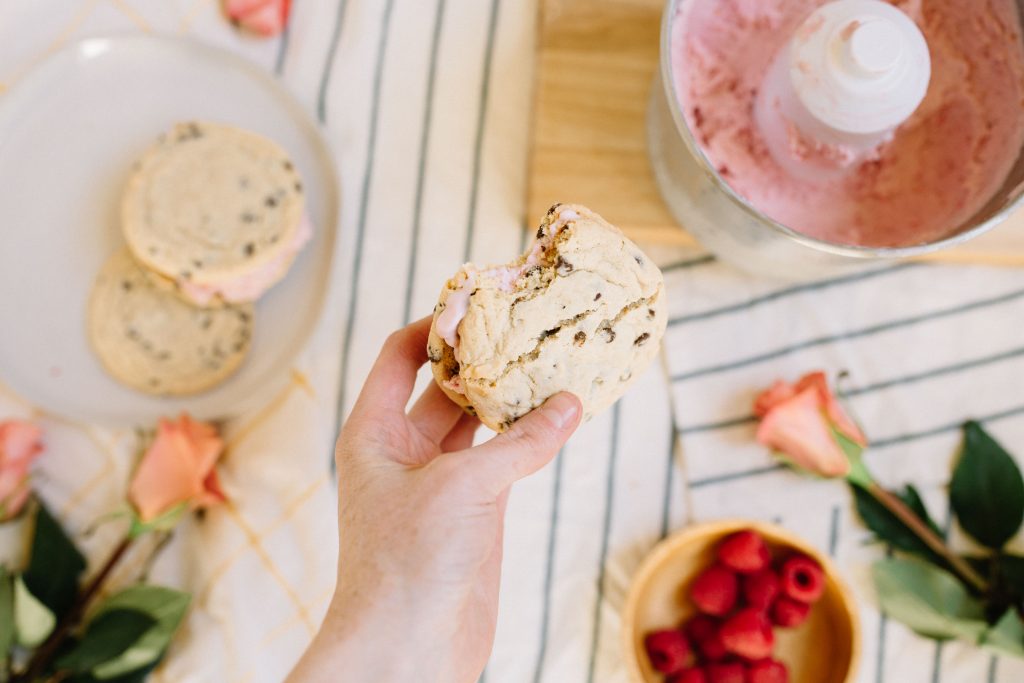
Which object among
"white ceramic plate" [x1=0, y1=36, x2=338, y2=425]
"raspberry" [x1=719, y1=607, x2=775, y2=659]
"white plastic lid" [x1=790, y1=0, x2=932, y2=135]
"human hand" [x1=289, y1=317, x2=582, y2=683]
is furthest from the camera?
"white ceramic plate" [x1=0, y1=36, x2=338, y2=425]

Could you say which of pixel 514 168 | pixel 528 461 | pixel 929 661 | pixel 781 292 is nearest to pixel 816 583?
pixel 929 661

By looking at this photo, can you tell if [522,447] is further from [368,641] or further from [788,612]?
[788,612]

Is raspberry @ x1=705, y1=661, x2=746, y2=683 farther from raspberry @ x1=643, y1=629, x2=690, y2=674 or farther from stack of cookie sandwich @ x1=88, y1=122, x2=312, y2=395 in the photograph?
stack of cookie sandwich @ x1=88, y1=122, x2=312, y2=395

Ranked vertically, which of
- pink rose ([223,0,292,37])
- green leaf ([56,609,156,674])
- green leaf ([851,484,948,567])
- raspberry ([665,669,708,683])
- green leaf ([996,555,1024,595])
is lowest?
green leaf ([56,609,156,674])

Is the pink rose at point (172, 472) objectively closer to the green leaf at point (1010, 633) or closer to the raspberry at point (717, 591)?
the raspberry at point (717, 591)

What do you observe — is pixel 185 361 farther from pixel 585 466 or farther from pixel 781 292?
pixel 781 292

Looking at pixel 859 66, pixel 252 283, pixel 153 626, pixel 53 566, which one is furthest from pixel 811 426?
pixel 53 566

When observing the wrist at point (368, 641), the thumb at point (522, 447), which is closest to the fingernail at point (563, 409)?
the thumb at point (522, 447)

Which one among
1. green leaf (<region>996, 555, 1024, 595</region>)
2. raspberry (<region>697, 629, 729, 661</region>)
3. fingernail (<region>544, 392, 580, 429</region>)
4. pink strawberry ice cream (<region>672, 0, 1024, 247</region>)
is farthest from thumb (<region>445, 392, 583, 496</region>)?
green leaf (<region>996, 555, 1024, 595</region>)
